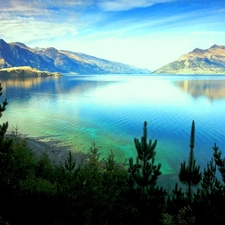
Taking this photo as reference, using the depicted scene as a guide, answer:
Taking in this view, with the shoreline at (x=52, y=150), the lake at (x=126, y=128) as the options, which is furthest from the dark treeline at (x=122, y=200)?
the lake at (x=126, y=128)

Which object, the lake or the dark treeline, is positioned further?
the lake

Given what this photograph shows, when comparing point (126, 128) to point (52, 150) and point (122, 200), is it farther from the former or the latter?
point (122, 200)

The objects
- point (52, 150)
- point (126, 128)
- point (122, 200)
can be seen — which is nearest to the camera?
point (122, 200)

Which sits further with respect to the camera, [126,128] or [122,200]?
[126,128]

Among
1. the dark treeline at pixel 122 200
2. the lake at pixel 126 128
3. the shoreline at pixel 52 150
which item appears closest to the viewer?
the dark treeline at pixel 122 200

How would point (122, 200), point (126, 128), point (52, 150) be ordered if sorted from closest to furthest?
1. point (122, 200)
2. point (52, 150)
3. point (126, 128)

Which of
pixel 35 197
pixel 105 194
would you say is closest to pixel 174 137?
pixel 105 194

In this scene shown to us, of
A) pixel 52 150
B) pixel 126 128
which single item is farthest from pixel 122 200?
pixel 126 128

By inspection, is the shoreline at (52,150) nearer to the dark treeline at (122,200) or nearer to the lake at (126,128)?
the lake at (126,128)

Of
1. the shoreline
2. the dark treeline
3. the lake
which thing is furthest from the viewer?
the lake

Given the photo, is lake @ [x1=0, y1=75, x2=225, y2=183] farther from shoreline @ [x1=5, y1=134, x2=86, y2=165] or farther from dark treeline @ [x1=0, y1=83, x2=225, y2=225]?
dark treeline @ [x1=0, y1=83, x2=225, y2=225]

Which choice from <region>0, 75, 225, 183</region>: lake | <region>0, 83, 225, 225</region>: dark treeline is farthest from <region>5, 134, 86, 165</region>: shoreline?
<region>0, 83, 225, 225</region>: dark treeline

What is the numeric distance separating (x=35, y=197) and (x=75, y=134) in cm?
3532

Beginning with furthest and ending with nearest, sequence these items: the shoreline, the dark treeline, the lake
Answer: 1. the lake
2. the shoreline
3. the dark treeline
